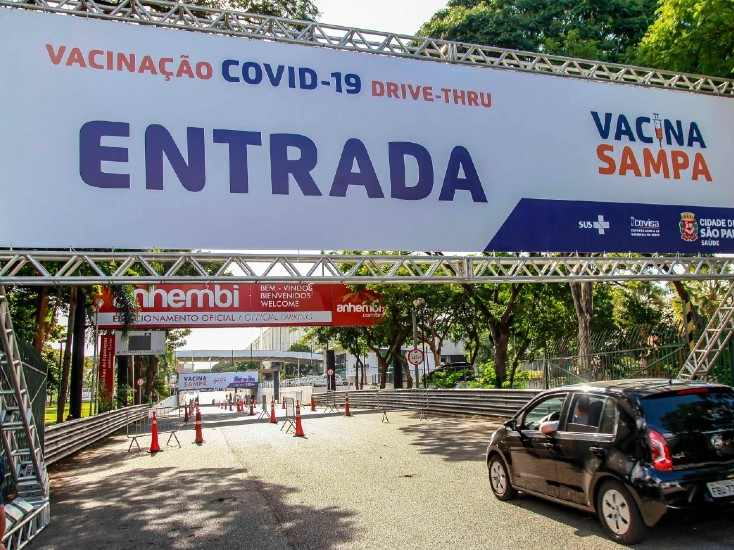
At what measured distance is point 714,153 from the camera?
1265 cm

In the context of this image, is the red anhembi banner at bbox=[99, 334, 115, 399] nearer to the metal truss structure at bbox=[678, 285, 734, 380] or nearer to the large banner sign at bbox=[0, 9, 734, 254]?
the large banner sign at bbox=[0, 9, 734, 254]

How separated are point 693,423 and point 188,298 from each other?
26.4m

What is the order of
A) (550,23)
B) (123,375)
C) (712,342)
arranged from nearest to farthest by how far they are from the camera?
(712,342) < (550,23) < (123,375)

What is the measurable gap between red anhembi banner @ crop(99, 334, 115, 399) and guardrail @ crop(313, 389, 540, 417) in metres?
11.9

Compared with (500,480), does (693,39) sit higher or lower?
higher

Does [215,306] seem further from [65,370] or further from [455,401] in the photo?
[455,401]

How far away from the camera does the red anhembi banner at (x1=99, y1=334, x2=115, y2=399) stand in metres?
28.1

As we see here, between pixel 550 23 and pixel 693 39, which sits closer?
pixel 693 39

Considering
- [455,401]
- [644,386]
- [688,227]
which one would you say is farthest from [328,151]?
[455,401]

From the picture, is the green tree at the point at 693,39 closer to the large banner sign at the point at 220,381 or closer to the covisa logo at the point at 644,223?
the covisa logo at the point at 644,223

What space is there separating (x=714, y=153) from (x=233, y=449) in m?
12.7

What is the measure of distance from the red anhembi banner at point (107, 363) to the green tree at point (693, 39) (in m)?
23.8

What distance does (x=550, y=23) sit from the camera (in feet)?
69.1

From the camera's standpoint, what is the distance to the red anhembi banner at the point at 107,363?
28.1m
